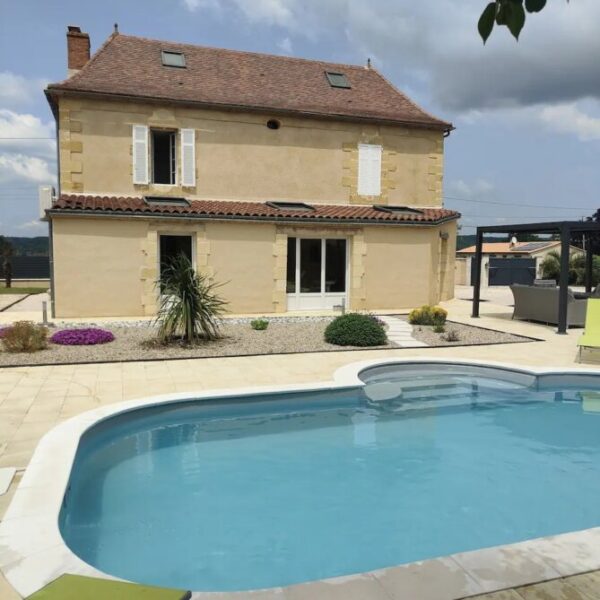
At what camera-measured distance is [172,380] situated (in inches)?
341

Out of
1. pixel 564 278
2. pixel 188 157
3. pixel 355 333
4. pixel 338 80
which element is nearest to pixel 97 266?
pixel 188 157

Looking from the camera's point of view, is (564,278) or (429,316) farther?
(429,316)

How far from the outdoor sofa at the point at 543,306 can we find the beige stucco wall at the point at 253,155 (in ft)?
19.5

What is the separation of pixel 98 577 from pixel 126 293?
13.1 meters

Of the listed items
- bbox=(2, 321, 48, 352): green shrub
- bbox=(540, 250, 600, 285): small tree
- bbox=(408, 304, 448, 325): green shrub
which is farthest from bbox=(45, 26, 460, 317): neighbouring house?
bbox=(540, 250, 600, 285): small tree

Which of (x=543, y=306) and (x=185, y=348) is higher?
(x=543, y=306)

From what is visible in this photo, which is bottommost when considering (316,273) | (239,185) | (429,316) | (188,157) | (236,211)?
(429,316)

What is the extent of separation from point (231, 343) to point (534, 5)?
412 inches

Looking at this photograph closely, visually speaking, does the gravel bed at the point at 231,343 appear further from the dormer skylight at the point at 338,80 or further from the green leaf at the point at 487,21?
the dormer skylight at the point at 338,80

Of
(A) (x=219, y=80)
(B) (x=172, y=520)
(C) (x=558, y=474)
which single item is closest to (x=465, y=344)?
(C) (x=558, y=474)

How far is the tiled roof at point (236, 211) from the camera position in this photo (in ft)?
49.6

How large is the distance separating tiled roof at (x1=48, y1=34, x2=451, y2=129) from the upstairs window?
56.7 inches

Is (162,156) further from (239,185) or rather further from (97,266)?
(97,266)

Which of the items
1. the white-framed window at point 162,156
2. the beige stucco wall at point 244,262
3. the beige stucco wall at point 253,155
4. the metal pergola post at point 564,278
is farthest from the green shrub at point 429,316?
the white-framed window at point 162,156
